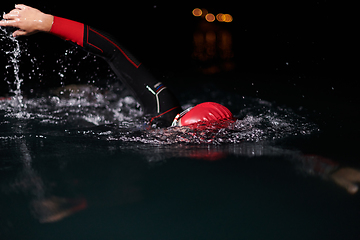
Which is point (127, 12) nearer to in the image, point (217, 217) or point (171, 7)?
point (171, 7)

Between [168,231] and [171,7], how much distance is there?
28.9 ft

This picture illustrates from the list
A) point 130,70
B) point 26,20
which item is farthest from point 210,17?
point 26,20

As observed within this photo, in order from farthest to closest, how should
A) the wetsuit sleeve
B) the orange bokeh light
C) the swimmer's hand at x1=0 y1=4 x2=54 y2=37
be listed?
1. the orange bokeh light
2. the wetsuit sleeve
3. the swimmer's hand at x1=0 y1=4 x2=54 y2=37

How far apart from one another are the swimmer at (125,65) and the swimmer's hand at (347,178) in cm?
68

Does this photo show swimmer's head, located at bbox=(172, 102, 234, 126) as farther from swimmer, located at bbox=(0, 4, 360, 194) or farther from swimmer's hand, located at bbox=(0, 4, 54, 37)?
swimmer's hand, located at bbox=(0, 4, 54, 37)

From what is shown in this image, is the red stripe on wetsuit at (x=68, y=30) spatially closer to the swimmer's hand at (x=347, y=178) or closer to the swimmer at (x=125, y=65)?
the swimmer at (x=125, y=65)

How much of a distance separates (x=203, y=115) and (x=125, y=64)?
539 mm

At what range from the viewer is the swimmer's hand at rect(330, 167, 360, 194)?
117 centimetres

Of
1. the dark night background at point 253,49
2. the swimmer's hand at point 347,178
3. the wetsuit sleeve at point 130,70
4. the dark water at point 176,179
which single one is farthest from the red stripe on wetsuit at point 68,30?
the dark night background at point 253,49

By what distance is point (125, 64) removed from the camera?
1905mm

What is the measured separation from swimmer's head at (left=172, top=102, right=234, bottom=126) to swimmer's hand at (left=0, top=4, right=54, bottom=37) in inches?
32.5

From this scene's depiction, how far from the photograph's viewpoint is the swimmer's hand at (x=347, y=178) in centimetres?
117

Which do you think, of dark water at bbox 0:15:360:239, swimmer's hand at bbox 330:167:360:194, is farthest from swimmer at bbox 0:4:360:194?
swimmer's hand at bbox 330:167:360:194

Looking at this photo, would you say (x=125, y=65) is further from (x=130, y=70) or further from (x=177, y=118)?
(x=177, y=118)
